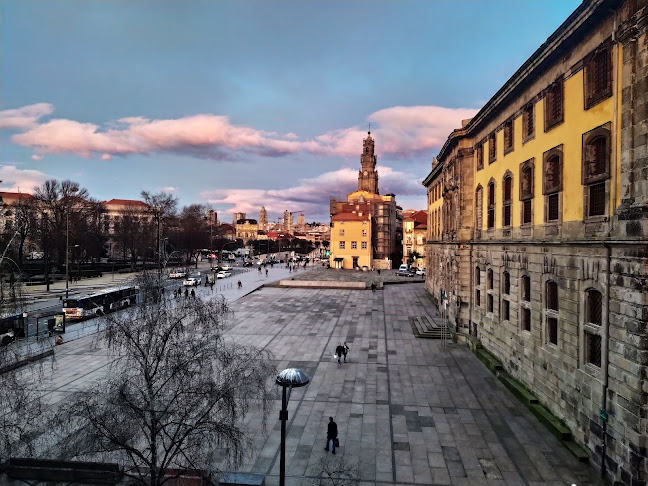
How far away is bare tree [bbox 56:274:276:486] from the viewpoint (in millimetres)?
8227

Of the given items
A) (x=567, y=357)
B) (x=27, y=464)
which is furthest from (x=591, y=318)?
(x=27, y=464)

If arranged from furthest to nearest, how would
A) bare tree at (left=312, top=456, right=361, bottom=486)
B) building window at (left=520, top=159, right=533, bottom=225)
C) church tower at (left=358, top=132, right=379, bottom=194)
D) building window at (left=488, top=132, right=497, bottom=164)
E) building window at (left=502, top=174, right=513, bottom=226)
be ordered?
church tower at (left=358, top=132, right=379, bottom=194) < building window at (left=488, top=132, right=497, bottom=164) < building window at (left=502, top=174, right=513, bottom=226) < building window at (left=520, top=159, right=533, bottom=225) < bare tree at (left=312, top=456, right=361, bottom=486)

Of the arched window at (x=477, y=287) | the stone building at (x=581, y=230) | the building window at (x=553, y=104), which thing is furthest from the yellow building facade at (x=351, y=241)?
the building window at (x=553, y=104)

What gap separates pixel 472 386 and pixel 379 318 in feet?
54.6

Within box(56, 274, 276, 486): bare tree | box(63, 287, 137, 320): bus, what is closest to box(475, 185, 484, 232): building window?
box(56, 274, 276, 486): bare tree

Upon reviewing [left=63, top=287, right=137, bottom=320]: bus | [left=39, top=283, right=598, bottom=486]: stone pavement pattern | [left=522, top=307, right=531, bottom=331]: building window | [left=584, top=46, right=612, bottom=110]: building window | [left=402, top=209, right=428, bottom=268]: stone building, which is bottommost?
[left=39, top=283, right=598, bottom=486]: stone pavement pattern

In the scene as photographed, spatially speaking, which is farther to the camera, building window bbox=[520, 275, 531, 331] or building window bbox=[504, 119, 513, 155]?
building window bbox=[504, 119, 513, 155]

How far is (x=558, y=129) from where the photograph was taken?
15164 millimetres

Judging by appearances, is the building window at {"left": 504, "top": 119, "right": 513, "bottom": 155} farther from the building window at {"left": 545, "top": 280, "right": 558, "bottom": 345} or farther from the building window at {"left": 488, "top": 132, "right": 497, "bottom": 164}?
the building window at {"left": 545, "top": 280, "right": 558, "bottom": 345}

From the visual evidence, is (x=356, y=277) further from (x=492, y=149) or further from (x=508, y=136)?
(x=508, y=136)

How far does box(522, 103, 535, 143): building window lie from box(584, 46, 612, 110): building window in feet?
14.9

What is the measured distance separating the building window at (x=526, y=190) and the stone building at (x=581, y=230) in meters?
0.09

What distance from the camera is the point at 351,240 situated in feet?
298

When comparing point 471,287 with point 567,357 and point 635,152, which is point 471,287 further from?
point 635,152
